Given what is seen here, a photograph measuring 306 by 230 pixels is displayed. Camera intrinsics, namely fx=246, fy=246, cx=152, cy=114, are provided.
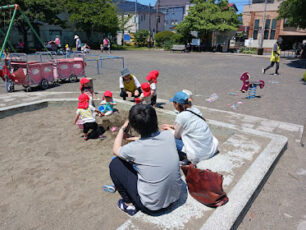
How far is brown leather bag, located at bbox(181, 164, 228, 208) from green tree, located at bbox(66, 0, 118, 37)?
33.2 metres

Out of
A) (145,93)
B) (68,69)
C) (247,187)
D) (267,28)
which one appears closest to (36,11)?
(68,69)

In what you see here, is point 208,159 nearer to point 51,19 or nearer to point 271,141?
point 271,141

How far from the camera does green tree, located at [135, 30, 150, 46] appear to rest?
41156 mm

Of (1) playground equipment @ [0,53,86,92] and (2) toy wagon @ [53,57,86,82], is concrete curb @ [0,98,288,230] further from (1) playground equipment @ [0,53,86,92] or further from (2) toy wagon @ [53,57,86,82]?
(2) toy wagon @ [53,57,86,82]

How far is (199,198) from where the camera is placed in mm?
2838

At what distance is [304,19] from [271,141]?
1716 cm

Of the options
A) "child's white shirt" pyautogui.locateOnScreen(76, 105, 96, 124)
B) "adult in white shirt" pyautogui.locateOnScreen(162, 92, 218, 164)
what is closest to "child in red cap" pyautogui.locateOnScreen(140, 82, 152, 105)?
"child's white shirt" pyautogui.locateOnScreen(76, 105, 96, 124)

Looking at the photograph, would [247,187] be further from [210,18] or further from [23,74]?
[210,18]

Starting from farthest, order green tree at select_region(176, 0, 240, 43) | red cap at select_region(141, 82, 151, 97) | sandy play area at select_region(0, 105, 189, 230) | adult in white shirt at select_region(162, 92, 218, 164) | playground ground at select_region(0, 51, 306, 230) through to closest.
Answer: green tree at select_region(176, 0, 240, 43)
red cap at select_region(141, 82, 151, 97)
adult in white shirt at select_region(162, 92, 218, 164)
playground ground at select_region(0, 51, 306, 230)
sandy play area at select_region(0, 105, 189, 230)

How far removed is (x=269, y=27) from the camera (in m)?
41.3

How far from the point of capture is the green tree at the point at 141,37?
1620 inches

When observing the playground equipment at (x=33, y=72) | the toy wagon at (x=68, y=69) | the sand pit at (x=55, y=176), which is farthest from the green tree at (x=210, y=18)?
the sand pit at (x=55, y=176)

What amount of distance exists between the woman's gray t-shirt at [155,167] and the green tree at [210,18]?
33.6m

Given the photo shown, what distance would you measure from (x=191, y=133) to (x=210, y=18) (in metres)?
33.7
